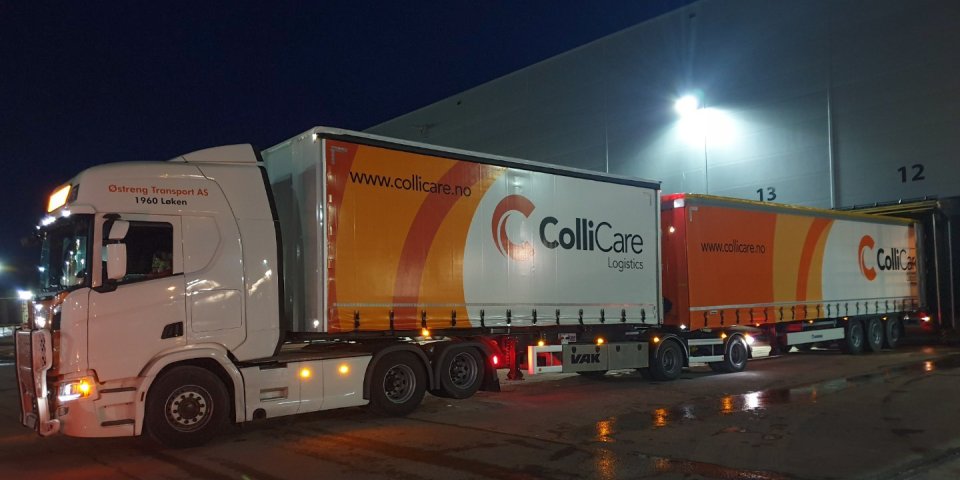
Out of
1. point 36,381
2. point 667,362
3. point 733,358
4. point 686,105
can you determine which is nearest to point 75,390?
point 36,381

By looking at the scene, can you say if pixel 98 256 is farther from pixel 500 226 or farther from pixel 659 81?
pixel 659 81

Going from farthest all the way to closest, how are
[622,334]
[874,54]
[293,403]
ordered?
[874,54]
[622,334]
[293,403]

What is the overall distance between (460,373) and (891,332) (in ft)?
51.8

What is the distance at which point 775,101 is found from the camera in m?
24.9

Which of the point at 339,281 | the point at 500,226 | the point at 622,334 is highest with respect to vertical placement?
the point at 500,226

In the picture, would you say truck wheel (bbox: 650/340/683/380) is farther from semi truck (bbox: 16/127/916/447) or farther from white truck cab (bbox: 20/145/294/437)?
white truck cab (bbox: 20/145/294/437)

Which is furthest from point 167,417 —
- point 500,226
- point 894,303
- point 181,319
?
point 894,303

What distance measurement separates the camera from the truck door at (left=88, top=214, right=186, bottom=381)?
7.64 meters

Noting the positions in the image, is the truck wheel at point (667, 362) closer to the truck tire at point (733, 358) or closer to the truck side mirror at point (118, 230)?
the truck tire at point (733, 358)

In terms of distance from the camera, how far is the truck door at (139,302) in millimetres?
7637

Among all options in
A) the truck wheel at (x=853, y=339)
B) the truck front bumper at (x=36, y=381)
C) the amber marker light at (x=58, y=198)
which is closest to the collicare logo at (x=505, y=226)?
the amber marker light at (x=58, y=198)

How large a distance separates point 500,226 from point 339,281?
3.01 meters

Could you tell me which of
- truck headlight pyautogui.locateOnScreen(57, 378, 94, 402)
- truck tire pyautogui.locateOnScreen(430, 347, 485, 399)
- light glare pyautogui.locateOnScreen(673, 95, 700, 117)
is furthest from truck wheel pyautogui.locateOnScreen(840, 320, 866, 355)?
truck headlight pyautogui.locateOnScreen(57, 378, 94, 402)

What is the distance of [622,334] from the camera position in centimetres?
1332
